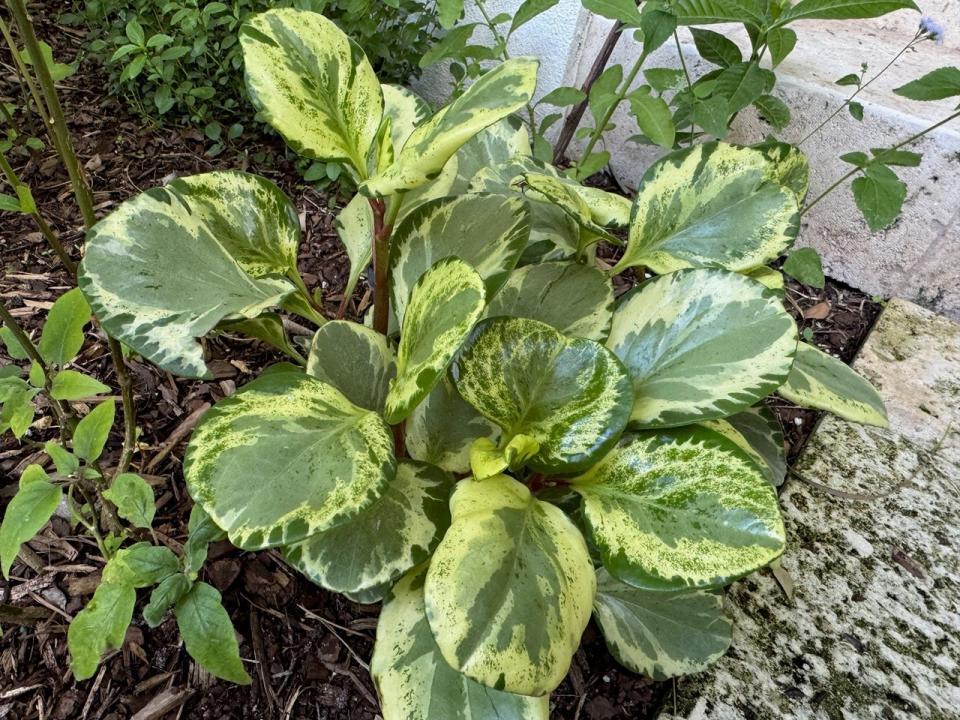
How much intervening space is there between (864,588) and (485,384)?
2.46 feet

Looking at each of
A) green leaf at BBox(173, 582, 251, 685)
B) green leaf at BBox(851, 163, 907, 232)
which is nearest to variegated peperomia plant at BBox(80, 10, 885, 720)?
green leaf at BBox(173, 582, 251, 685)

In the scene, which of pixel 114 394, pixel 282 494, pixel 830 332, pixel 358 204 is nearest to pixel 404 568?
pixel 282 494

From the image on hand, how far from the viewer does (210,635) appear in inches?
29.5

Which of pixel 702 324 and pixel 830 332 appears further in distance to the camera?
pixel 830 332

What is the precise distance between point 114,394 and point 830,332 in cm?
142

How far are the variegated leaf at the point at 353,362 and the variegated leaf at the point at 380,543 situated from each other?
0.33 feet

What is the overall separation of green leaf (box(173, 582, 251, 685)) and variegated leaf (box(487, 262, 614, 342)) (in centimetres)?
44

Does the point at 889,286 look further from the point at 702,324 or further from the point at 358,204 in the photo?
the point at 358,204

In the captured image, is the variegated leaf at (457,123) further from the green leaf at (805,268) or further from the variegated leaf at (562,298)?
the green leaf at (805,268)

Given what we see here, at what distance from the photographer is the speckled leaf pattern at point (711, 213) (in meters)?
0.80

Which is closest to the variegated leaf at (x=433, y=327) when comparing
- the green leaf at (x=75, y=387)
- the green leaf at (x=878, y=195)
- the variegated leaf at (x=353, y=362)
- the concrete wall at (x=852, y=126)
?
the variegated leaf at (x=353, y=362)

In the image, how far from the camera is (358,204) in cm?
98

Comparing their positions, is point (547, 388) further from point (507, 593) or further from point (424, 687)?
point (424, 687)

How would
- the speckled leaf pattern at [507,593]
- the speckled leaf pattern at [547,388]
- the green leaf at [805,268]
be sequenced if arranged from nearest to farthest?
1. the speckled leaf pattern at [507,593]
2. the speckled leaf pattern at [547,388]
3. the green leaf at [805,268]
